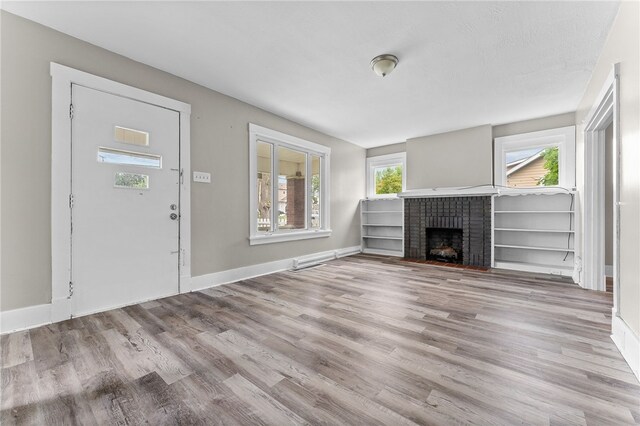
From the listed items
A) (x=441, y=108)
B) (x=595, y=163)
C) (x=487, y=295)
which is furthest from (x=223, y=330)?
(x=595, y=163)

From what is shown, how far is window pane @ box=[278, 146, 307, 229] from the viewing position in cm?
457

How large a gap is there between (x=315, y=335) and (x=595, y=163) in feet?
12.5

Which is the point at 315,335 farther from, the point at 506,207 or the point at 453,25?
the point at 506,207

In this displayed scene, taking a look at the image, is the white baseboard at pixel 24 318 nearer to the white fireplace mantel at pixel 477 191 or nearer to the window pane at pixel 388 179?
the white fireplace mantel at pixel 477 191

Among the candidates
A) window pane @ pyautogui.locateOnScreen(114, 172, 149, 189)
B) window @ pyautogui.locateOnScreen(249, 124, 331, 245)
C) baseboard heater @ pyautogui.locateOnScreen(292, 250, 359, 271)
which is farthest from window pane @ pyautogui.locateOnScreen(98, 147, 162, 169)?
baseboard heater @ pyautogui.locateOnScreen(292, 250, 359, 271)

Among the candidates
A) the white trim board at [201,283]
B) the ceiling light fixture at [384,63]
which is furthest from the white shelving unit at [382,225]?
the ceiling light fixture at [384,63]

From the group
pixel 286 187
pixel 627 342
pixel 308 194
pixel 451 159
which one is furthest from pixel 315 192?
pixel 627 342

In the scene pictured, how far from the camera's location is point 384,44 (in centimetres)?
250

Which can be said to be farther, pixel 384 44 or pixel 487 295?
pixel 487 295

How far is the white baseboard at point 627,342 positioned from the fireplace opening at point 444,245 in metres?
3.14

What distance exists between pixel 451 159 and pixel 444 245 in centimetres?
173

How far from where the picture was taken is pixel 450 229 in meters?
5.27

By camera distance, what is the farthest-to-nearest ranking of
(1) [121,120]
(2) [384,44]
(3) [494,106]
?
(3) [494,106] → (1) [121,120] → (2) [384,44]

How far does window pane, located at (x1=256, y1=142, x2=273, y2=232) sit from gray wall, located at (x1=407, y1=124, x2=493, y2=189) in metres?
3.13
